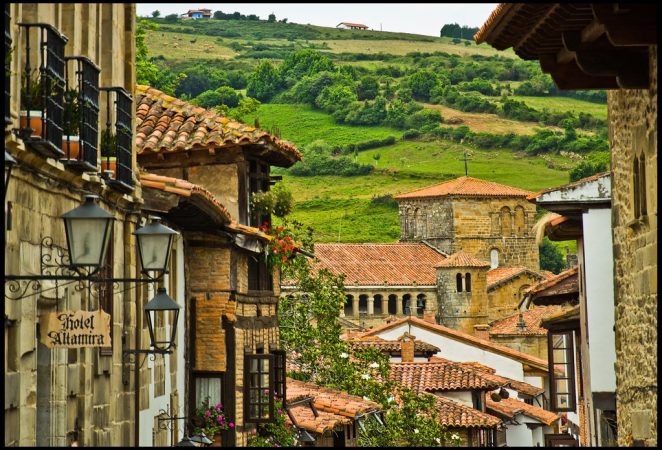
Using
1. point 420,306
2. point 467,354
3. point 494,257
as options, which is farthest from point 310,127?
point 467,354

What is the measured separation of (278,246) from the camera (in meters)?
24.2

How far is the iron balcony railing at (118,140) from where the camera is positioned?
14.6 m

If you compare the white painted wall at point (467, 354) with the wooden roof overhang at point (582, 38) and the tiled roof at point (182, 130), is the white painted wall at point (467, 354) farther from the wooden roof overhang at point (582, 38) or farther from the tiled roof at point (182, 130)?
the wooden roof overhang at point (582, 38)

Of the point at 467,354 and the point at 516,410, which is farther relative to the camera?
the point at 467,354

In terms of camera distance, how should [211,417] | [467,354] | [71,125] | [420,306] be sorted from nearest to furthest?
[71,125]
[211,417]
[467,354]
[420,306]

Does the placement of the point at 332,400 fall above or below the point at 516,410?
above

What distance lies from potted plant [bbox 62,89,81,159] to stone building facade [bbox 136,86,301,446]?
682 cm

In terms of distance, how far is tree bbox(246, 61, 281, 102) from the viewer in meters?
191

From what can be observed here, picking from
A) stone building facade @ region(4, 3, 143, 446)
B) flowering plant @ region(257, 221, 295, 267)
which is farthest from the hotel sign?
flowering plant @ region(257, 221, 295, 267)

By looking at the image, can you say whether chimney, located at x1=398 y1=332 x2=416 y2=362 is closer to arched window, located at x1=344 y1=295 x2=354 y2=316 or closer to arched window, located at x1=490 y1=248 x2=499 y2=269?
arched window, located at x1=344 y1=295 x2=354 y2=316

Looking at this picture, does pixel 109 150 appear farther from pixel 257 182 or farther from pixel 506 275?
pixel 506 275

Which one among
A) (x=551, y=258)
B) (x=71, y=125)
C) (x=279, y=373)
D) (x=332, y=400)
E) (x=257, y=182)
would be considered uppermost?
(x=551, y=258)

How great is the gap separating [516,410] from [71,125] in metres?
42.7

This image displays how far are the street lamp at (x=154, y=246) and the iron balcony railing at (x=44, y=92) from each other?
100 centimetres
